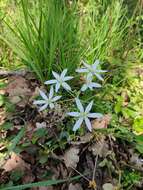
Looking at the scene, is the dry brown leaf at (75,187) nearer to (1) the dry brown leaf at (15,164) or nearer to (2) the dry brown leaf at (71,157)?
(2) the dry brown leaf at (71,157)

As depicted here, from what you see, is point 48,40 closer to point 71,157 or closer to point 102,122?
point 102,122

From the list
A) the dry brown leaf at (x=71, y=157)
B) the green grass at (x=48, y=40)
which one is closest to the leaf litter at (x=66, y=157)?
the dry brown leaf at (x=71, y=157)

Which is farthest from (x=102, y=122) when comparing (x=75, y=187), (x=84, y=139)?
(x=75, y=187)

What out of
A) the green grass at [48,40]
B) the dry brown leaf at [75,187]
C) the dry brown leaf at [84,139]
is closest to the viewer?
the dry brown leaf at [75,187]

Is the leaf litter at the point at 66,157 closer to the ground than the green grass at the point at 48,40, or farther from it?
closer to the ground

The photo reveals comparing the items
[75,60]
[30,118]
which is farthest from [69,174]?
[75,60]

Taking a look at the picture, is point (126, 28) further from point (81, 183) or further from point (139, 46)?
point (81, 183)
